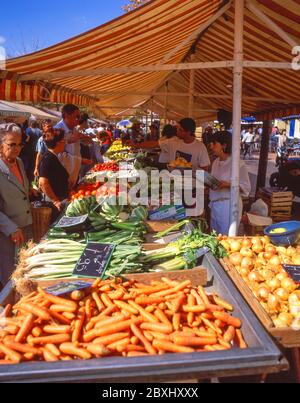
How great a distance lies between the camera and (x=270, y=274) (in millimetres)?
2803

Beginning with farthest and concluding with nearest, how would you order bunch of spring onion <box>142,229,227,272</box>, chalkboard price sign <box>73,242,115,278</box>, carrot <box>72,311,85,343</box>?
bunch of spring onion <box>142,229,227,272</box>, chalkboard price sign <box>73,242,115,278</box>, carrot <box>72,311,85,343</box>

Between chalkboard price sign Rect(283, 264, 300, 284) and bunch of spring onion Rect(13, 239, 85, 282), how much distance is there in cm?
162

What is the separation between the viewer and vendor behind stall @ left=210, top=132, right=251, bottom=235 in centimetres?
465

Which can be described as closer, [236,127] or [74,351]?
[74,351]

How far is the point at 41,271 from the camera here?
2.65m

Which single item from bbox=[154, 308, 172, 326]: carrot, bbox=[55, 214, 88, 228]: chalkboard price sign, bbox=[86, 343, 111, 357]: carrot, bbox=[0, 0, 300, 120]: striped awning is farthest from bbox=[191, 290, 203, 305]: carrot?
bbox=[0, 0, 300, 120]: striped awning

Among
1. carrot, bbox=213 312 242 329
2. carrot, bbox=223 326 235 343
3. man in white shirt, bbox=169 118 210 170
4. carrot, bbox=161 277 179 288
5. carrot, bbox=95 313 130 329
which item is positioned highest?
man in white shirt, bbox=169 118 210 170

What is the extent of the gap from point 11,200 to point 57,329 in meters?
2.14

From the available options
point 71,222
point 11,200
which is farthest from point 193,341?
point 11,200

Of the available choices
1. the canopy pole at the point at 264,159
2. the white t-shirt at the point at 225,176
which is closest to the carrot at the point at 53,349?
the white t-shirt at the point at 225,176

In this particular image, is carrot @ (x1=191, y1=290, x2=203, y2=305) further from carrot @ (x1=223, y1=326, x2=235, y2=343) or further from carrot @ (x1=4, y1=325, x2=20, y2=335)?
carrot @ (x1=4, y1=325, x2=20, y2=335)

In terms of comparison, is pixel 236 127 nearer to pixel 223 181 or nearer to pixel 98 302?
pixel 223 181

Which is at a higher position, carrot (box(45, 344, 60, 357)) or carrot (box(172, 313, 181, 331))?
carrot (box(172, 313, 181, 331))
